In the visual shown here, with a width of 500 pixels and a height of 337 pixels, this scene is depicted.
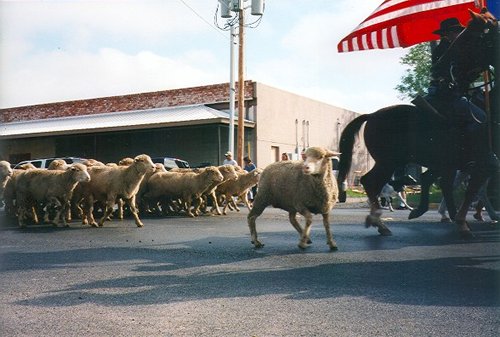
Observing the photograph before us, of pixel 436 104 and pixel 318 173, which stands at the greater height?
pixel 436 104

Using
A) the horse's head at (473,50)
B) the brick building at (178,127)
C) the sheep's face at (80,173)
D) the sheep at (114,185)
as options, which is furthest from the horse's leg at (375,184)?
the brick building at (178,127)

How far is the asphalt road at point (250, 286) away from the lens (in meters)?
3.74

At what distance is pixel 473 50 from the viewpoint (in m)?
5.36

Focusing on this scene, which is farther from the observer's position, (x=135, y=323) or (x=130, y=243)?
(x=130, y=243)

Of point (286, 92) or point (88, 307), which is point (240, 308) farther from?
point (286, 92)

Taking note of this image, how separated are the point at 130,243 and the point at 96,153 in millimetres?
19456

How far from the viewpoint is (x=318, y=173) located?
688cm

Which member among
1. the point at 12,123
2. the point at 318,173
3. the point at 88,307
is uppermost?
the point at 12,123

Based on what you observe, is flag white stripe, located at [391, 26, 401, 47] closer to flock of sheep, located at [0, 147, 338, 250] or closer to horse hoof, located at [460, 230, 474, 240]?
flock of sheep, located at [0, 147, 338, 250]

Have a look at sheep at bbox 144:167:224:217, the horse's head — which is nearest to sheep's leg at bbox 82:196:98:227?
sheep at bbox 144:167:224:217

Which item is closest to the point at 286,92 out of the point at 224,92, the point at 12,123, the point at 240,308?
the point at 224,92

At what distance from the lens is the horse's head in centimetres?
531

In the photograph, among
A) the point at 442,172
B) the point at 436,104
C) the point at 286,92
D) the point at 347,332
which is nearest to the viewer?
the point at 347,332

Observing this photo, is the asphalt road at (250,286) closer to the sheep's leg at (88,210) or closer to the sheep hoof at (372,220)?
the sheep hoof at (372,220)
